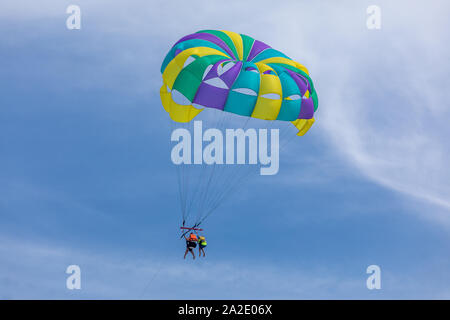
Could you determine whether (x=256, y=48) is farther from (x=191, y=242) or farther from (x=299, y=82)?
(x=191, y=242)

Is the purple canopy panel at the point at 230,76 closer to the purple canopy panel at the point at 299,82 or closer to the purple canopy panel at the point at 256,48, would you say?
the purple canopy panel at the point at 256,48

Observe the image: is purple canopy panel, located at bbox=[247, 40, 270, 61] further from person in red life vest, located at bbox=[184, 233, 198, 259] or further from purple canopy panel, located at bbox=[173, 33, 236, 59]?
person in red life vest, located at bbox=[184, 233, 198, 259]

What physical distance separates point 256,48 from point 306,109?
3597 mm

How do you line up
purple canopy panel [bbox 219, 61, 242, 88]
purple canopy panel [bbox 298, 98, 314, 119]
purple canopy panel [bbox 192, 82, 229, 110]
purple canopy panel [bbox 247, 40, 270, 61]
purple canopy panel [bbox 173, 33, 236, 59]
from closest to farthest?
1. purple canopy panel [bbox 219, 61, 242, 88]
2. purple canopy panel [bbox 192, 82, 229, 110]
3. purple canopy panel [bbox 298, 98, 314, 119]
4. purple canopy panel [bbox 173, 33, 236, 59]
5. purple canopy panel [bbox 247, 40, 270, 61]

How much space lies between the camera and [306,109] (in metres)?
37.8

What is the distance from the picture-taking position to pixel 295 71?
37969 millimetres

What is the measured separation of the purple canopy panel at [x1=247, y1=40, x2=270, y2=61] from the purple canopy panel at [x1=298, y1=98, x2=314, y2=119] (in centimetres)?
299

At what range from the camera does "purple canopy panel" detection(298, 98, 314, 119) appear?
37.8 metres

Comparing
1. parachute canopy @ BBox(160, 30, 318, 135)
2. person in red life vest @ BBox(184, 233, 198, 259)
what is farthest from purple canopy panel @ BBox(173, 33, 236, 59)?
person in red life vest @ BBox(184, 233, 198, 259)

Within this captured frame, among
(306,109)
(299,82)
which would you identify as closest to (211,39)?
(299,82)

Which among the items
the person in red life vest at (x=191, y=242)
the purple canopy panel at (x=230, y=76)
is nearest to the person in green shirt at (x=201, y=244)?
the person in red life vest at (x=191, y=242)
